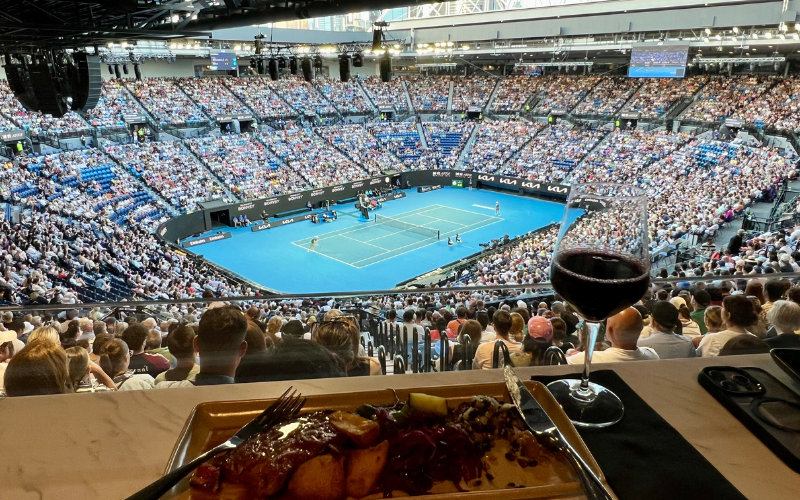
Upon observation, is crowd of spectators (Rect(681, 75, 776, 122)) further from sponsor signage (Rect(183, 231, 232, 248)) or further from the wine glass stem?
the wine glass stem

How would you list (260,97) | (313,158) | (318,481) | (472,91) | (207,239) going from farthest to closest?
(472,91), (260,97), (313,158), (207,239), (318,481)

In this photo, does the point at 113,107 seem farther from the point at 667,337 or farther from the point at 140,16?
the point at 667,337

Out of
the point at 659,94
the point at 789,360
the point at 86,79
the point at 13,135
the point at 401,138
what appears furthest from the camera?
the point at 401,138

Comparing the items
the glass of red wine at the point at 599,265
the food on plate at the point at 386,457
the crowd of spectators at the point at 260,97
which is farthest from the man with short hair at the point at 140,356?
the crowd of spectators at the point at 260,97

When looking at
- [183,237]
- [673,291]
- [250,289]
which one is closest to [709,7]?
[250,289]

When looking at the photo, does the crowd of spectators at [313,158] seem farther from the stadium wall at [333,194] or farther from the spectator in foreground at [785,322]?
the spectator in foreground at [785,322]

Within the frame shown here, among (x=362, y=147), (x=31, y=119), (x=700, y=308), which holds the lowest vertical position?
(x=362, y=147)

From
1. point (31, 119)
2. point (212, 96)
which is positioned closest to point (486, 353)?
point (31, 119)
